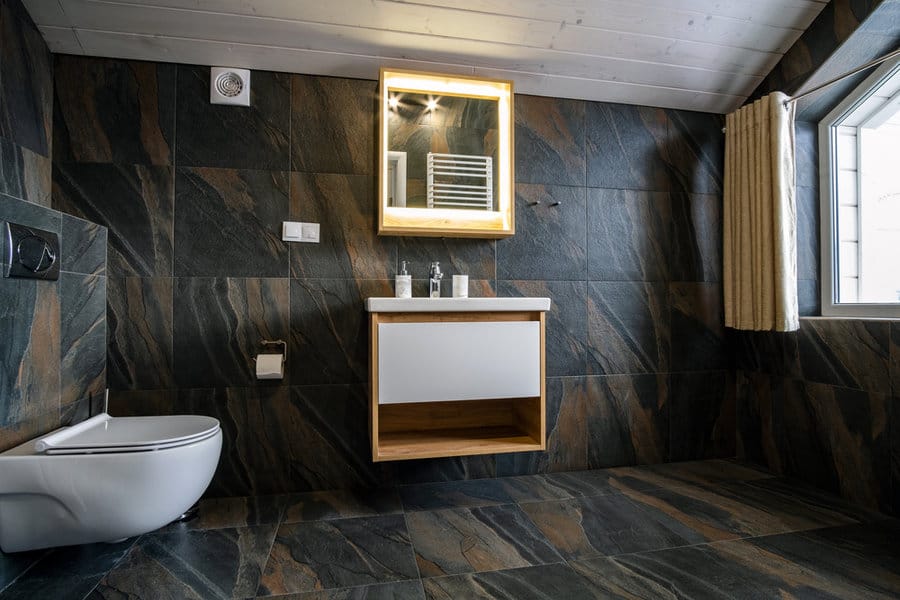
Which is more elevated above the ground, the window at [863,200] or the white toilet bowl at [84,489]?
the window at [863,200]

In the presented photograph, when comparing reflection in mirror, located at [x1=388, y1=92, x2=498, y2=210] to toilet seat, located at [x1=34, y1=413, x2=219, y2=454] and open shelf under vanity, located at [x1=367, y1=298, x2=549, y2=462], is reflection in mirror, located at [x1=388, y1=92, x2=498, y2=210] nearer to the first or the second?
open shelf under vanity, located at [x1=367, y1=298, x2=549, y2=462]

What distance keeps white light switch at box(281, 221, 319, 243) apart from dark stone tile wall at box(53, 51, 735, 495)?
42 mm

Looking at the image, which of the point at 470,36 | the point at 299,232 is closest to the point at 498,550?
the point at 299,232

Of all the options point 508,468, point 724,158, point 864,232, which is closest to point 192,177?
point 508,468

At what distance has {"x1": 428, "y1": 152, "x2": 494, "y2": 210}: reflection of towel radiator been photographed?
2.16 meters

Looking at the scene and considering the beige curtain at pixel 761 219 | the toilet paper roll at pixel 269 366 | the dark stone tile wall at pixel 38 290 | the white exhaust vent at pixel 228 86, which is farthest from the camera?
the beige curtain at pixel 761 219

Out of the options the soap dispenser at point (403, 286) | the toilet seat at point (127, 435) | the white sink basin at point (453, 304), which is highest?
the soap dispenser at point (403, 286)

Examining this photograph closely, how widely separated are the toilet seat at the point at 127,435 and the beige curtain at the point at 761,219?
97.4 inches

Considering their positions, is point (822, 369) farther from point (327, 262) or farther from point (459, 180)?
point (327, 262)

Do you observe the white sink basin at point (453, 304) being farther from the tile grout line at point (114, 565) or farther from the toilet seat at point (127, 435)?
the tile grout line at point (114, 565)

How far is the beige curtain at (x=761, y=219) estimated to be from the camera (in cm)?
214

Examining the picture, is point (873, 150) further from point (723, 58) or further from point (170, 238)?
point (170, 238)

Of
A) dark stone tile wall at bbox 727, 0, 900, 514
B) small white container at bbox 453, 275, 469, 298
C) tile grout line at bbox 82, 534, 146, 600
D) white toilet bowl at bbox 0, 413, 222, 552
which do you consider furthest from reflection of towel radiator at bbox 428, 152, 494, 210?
tile grout line at bbox 82, 534, 146, 600

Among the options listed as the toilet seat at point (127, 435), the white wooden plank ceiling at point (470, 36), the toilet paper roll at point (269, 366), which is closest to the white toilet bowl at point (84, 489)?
the toilet seat at point (127, 435)
